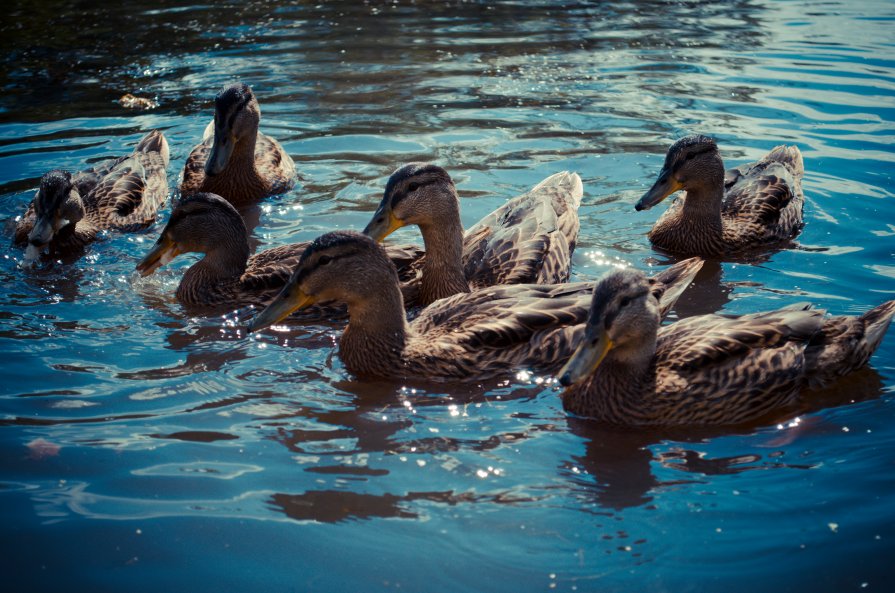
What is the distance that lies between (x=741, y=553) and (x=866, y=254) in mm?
4446

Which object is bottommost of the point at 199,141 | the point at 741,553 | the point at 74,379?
the point at 741,553

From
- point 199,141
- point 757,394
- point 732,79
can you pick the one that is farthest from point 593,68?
point 757,394

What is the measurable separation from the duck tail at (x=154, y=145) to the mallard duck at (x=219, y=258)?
2.69 meters

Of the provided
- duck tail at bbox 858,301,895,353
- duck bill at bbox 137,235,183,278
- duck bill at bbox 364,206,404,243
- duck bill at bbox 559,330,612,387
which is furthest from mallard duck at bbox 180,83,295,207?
duck tail at bbox 858,301,895,353

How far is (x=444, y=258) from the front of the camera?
754 centimetres

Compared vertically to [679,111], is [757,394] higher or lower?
lower

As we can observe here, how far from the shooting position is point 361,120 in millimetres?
11703

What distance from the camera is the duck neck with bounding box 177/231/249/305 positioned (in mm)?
7789

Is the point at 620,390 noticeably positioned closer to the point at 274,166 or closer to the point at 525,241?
the point at 525,241

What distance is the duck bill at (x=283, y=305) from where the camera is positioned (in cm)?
663

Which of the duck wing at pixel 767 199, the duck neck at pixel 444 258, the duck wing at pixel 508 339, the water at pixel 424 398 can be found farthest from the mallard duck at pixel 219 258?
the duck wing at pixel 767 199

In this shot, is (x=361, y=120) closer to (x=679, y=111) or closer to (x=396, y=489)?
(x=679, y=111)

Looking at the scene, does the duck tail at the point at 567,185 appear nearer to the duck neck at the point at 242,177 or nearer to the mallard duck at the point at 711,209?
the mallard duck at the point at 711,209

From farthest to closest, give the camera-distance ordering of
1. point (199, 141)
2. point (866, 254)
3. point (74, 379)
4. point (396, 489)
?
point (199, 141) → point (866, 254) → point (74, 379) → point (396, 489)
